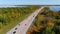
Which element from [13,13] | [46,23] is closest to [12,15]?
[13,13]

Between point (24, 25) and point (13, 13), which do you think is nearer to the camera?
point (24, 25)

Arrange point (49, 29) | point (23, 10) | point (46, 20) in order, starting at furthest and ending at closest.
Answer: point (23, 10), point (46, 20), point (49, 29)

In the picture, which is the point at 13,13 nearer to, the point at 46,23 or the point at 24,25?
the point at 24,25

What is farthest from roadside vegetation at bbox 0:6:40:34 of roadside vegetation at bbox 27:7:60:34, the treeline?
roadside vegetation at bbox 27:7:60:34

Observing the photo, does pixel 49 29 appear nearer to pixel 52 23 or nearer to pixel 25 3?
pixel 52 23

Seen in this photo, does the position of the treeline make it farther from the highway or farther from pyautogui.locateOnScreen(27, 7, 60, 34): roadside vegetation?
A: pyautogui.locateOnScreen(27, 7, 60, 34): roadside vegetation

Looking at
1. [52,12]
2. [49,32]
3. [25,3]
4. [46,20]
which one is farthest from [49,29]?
[25,3]

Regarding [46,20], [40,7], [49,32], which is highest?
[40,7]
